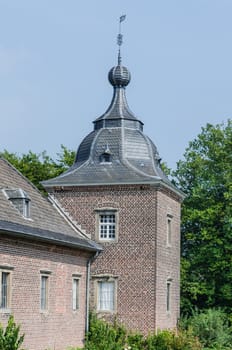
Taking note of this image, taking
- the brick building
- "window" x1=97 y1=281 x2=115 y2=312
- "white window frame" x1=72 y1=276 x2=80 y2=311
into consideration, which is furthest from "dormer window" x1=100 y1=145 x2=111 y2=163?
"white window frame" x1=72 y1=276 x2=80 y2=311

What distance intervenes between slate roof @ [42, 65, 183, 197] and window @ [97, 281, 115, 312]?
12.7 ft

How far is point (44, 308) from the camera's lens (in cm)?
2875

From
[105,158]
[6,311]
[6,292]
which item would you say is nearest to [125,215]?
[105,158]

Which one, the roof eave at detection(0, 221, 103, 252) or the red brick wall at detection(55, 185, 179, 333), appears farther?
the red brick wall at detection(55, 185, 179, 333)

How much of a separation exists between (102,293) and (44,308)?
5.09m

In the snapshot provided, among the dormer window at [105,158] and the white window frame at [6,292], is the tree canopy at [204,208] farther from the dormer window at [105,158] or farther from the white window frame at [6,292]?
the white window frame at [6,292]

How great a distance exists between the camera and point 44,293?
94.8 feet

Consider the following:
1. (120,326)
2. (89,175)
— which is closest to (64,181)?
(89,175)

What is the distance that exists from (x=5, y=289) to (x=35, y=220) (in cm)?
337

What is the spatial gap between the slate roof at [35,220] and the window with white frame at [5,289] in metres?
1.28

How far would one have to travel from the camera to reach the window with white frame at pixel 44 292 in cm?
2856

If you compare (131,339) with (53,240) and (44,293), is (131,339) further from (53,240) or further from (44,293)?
(53,240)

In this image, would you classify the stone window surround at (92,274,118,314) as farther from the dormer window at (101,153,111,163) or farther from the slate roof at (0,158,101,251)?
the dormer window at (101,153,111,163)

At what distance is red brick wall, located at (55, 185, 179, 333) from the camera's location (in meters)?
32.9
